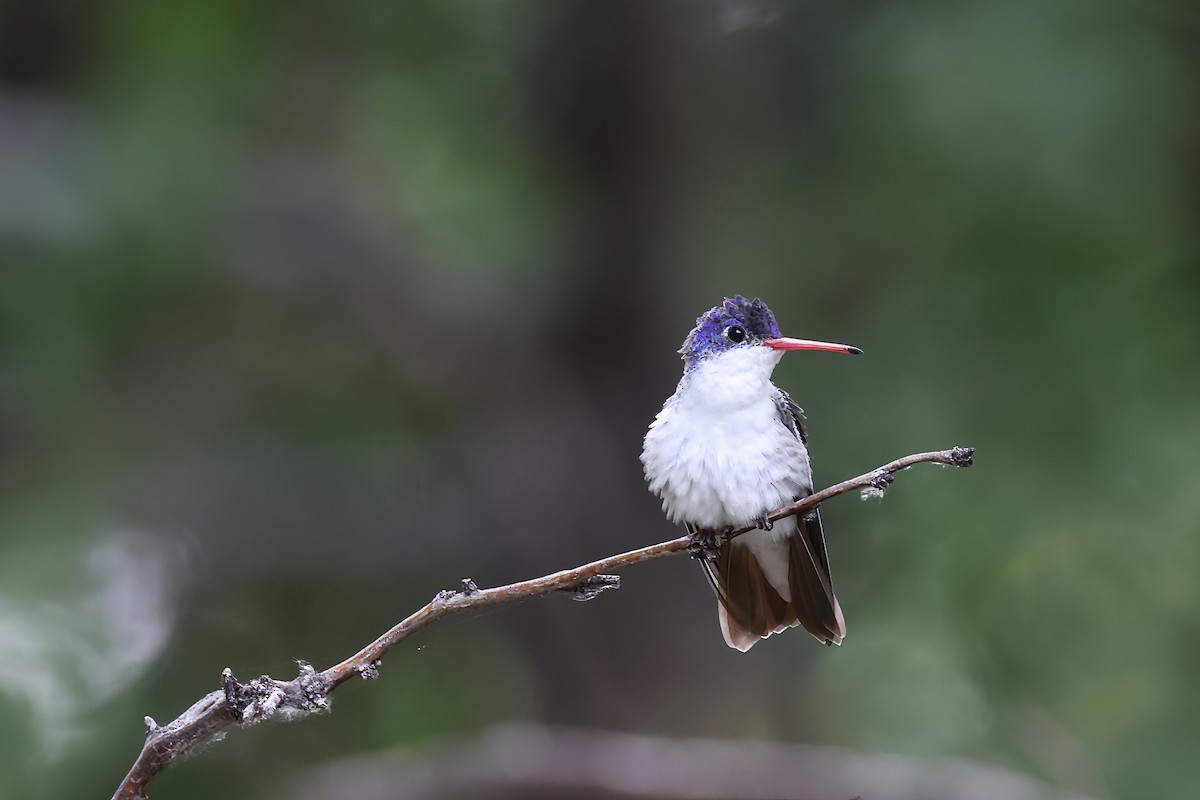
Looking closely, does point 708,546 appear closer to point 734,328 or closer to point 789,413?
point 734,328

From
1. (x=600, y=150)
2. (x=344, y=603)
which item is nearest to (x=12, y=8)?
(x=600, y=150)

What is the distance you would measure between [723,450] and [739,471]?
7cm

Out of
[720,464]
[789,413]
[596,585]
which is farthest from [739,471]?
[596,585]

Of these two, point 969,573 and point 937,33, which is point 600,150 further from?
point 969,573

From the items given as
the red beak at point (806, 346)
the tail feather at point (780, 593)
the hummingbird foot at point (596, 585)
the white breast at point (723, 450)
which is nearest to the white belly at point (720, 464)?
the white breast at point (723, 450)

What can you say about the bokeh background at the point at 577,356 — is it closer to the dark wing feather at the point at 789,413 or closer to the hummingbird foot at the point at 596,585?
the dark wing feather at the point at 789,413

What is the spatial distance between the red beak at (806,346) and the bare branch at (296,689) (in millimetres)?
324

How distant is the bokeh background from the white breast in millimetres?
3582

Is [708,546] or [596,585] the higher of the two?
[708,546]

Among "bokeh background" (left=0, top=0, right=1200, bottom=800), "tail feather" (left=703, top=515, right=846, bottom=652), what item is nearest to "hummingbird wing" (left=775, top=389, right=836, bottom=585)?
"tail feather" (left=703, top=515, right=846, bottom=652)

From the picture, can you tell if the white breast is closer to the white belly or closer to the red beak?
the white belly

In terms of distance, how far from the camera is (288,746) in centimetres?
717

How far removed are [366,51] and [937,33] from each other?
13.6 feet

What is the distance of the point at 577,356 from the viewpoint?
29.7 ft
